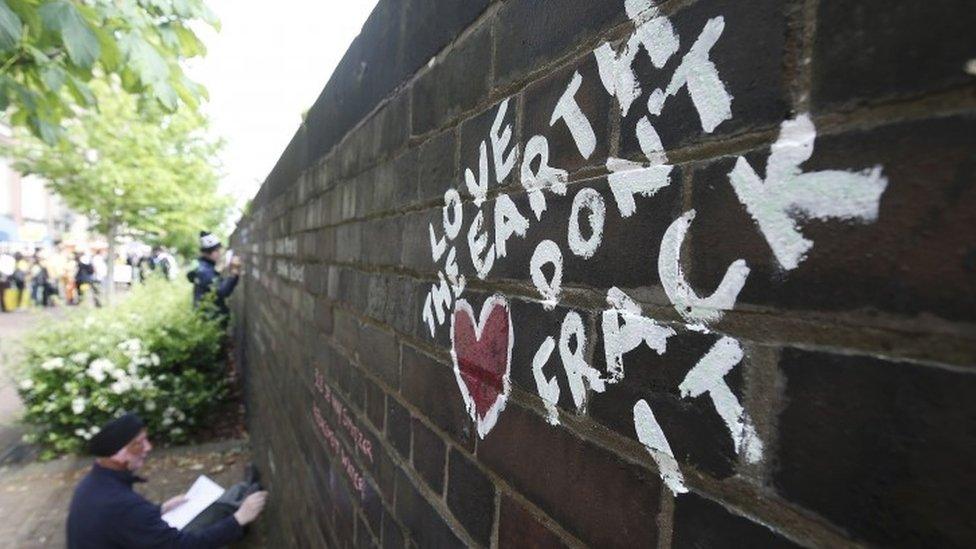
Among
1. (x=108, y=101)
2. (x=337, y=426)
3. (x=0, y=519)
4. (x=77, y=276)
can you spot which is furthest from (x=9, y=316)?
(x=337, y=426)

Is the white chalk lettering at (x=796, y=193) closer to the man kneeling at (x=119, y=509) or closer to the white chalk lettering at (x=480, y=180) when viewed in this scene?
the white chalk lettering at (x=480, y=180)

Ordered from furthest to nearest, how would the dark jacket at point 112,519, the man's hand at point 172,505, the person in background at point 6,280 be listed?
the person in background at point 6,280, the man's hand at point 172,505, the dark jacket at point 112,519

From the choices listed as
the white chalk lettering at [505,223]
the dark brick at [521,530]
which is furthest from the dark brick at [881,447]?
the white chalk lettering at [505,223]

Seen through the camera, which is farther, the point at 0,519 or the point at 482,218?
the point at 0,519

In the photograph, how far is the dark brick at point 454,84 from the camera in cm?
120

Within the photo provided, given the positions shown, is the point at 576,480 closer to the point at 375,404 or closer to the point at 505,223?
the point at 505,223

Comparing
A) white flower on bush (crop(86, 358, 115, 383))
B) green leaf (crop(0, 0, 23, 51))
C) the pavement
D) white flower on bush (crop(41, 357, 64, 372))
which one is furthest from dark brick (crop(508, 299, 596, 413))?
the pavement

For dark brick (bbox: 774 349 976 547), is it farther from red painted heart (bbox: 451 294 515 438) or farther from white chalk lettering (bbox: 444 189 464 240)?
white chalk lettering (bbox: 444 189 464 240)

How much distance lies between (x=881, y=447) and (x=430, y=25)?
52.5 inches

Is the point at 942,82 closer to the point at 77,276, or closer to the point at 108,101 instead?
the point at 108,101

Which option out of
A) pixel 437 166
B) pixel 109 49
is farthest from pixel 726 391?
pixel 109 49

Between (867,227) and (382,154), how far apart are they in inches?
61.2

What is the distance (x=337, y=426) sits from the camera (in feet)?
7.55

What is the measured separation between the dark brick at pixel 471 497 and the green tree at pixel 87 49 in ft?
7.54
